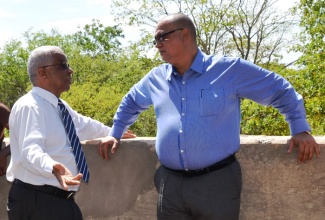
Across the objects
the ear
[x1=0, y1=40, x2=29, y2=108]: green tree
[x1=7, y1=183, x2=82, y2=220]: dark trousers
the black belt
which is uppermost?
[x1=0, y1=40, x2=29, y2=108]: green tree

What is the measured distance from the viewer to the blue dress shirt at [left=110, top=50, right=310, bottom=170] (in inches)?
117

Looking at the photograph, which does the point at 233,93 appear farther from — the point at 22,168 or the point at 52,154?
the point at 22,168

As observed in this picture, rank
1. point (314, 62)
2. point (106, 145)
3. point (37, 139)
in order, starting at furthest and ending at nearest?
point (314, 62) < point (106, 145) < point (37, 139)

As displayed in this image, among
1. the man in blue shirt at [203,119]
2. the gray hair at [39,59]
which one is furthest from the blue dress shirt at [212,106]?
the gray hair at [39,59]

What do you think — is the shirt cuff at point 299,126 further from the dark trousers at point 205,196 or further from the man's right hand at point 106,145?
the man's right hand at point 106,145

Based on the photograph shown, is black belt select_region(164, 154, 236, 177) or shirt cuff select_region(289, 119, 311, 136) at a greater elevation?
shirt cuff select_region(289, 119, 311, 136)

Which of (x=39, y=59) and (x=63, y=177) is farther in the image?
(x=39, y=59)

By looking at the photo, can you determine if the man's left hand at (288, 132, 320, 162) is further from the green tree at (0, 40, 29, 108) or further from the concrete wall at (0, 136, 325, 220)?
the green tree at (0, 40, 29, 108)

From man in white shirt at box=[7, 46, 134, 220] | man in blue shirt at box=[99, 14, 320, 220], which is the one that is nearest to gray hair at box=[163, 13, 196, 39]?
man in blue shirt at box=[99, 14, 320, 220]

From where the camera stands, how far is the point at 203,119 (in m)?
2.98

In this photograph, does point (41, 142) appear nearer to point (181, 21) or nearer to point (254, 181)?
point (181, 21)

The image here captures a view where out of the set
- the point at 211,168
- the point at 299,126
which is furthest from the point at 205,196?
the point at 299,126

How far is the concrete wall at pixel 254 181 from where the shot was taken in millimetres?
3461

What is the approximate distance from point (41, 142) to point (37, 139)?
0.10 ft
